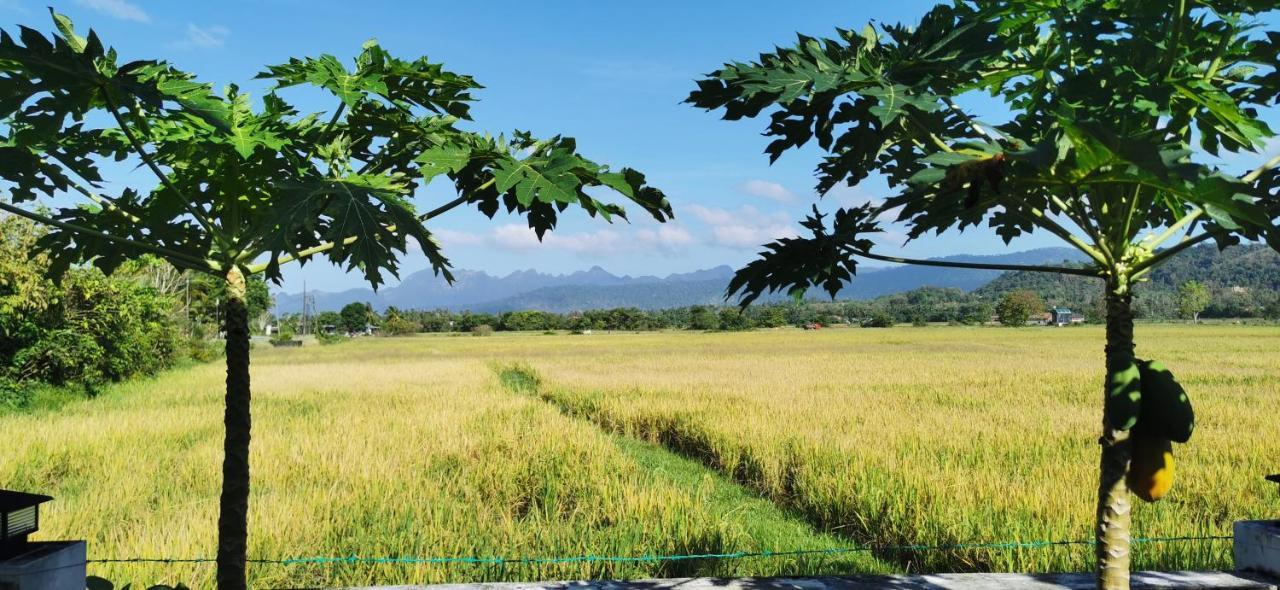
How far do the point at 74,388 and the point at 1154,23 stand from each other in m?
22.4

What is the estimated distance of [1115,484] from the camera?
2.22 m

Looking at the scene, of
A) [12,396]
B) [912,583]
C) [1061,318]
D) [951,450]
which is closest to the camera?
[912,583]

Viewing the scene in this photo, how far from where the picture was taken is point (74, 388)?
17.9 meters

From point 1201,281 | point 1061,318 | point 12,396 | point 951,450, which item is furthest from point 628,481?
point 1201,281

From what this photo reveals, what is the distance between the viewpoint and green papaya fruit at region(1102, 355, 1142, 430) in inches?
77.4

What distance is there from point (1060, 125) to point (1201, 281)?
189 m

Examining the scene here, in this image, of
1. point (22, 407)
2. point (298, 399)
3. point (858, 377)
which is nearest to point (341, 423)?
point (298, 399)

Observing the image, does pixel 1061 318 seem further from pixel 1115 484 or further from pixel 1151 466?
pixel 1151 466

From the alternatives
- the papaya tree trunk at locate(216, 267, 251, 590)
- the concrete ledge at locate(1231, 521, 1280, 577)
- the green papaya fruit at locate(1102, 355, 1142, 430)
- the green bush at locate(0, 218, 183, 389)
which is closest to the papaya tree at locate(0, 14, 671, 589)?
the papaya tree trunk at locate(216, 267, 251, 590)

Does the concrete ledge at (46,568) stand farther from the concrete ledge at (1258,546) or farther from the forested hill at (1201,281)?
the forested hill at (1201,281)

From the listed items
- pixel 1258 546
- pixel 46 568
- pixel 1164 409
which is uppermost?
pixel 1164 409

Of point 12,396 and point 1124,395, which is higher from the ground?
point 1124,395

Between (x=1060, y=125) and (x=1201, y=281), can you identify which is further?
(x=1201, y=281)

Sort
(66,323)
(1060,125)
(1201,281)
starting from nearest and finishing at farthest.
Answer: (1060,125) < (66,323) < (1201,281)
